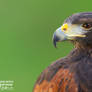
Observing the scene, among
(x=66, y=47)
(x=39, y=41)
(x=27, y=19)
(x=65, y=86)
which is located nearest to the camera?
(x=65, y=86)

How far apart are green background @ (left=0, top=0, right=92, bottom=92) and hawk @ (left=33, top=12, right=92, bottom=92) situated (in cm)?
198

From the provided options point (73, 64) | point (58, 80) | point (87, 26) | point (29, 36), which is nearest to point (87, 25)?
point (87, 26)

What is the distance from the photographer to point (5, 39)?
15.7 feet

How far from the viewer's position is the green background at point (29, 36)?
4445 mm

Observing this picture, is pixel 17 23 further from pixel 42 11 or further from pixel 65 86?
pixel 65 86

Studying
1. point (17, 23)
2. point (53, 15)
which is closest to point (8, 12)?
point (17, 23)

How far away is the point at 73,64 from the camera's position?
225 cm

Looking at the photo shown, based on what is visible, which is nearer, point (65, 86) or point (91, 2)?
point (65, 86)

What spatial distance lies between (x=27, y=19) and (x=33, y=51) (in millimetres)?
524

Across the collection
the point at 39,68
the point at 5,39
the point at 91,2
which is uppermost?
the point at 91,2

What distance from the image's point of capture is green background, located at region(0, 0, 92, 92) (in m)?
4.45

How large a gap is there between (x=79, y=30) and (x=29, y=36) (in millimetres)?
2614

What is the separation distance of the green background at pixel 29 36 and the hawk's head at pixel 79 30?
2016 mm

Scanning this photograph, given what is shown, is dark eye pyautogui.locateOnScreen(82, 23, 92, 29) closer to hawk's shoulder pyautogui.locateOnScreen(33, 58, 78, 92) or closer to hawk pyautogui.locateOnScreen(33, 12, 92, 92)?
hawk pyautogui.locateOnScreen(33, 12, 92, 92)
